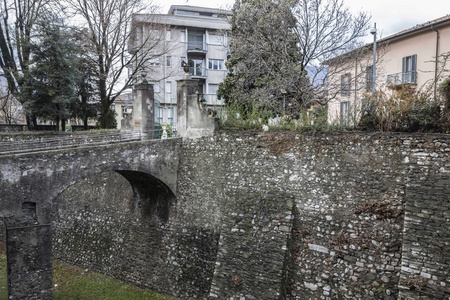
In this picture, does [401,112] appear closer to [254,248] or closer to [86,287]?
[254,248]

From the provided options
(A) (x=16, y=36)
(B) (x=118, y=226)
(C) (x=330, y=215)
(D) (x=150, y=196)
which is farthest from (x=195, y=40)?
(C) (x=330, y=215)

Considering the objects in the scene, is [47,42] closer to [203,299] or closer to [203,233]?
[203,233]

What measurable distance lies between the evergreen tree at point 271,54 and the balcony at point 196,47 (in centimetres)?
1172

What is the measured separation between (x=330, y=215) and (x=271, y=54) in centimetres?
762

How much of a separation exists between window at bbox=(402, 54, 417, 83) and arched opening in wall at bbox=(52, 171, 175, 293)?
657 inches

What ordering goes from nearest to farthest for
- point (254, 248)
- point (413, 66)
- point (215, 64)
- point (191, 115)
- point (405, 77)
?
1. point (254, 248)
2. point (191, 115)
3. point (413, 66)
4. point (405, 77)
5. point (215, 64)

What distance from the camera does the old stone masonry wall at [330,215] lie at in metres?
5.85

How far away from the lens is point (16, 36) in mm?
18547

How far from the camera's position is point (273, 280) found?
→ 7.09 m

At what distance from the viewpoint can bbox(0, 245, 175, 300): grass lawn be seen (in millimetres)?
9203

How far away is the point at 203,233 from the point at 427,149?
20.3ft

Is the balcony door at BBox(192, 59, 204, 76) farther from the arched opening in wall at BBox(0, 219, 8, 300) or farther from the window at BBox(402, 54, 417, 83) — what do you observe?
the arched opening in wall at BBox(0, 219, 8, 300)

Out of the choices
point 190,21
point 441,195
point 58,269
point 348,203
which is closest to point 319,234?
point 348,203

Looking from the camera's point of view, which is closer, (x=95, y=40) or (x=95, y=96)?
(x=95, y=40)
